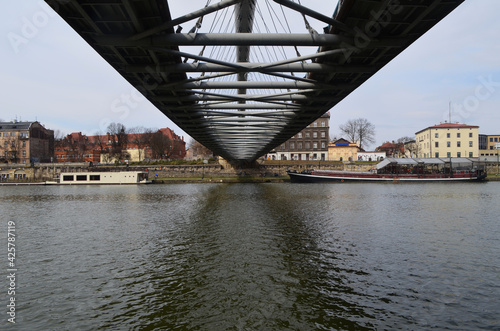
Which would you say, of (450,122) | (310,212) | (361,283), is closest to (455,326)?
(361,283)

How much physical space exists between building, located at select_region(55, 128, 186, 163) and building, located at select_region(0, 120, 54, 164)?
8.85 metres

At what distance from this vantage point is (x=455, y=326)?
689 centimetres

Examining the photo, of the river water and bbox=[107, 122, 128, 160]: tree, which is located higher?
bbox=[107, 122, 128, 160]: tree

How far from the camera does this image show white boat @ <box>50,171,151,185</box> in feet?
212

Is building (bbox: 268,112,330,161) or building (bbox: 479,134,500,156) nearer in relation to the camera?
building (bbox: 268,112,330,161)

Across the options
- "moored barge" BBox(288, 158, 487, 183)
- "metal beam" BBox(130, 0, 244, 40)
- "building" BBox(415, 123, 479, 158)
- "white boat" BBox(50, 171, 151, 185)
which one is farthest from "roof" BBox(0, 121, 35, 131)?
"building" BBox(415, 123, 479, 158)

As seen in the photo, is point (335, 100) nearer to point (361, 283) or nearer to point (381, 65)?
point (381, 65)

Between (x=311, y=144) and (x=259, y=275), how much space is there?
87476mm

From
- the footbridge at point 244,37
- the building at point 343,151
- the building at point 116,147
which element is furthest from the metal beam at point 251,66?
the building at point 116,147

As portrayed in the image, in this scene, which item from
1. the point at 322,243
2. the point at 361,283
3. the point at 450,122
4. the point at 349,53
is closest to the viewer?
the point at 361,283

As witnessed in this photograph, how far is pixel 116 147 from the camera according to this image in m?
→ 101

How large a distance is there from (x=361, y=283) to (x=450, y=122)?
3685 inches

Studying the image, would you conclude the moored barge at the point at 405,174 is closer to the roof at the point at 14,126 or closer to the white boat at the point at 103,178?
the white boat at the point at 103,178

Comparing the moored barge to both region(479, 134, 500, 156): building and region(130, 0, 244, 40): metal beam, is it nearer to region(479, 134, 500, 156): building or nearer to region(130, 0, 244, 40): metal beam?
region(130, 0, 244, 40): metal beam
